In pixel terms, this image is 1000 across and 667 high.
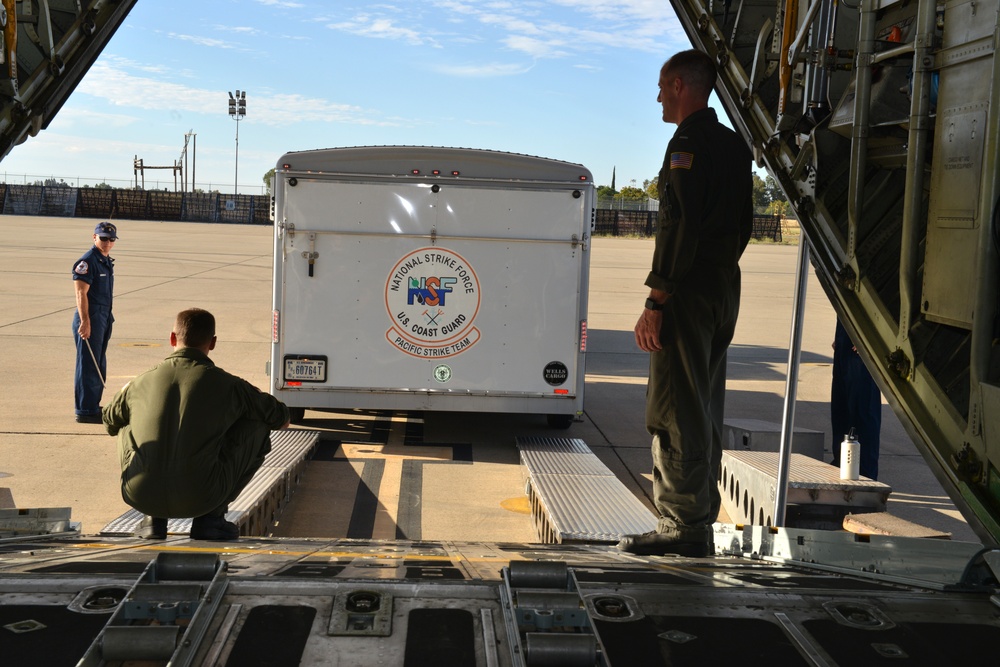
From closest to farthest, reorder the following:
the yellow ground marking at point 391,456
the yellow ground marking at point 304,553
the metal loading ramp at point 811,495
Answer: the yellow ground marking at point 304,553
the metal loading ramp at point 811,495
the yellow ground marking at point 391,456

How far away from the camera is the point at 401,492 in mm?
7211

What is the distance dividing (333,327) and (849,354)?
4204mm

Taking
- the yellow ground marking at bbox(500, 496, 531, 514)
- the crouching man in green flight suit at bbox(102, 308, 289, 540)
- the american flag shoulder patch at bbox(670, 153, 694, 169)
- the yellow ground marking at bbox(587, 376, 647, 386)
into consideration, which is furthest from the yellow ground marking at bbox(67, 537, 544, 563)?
the yellow ground marking at bbox(587, 376, 647, 386)

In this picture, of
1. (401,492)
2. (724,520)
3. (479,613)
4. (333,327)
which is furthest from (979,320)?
(333,327)

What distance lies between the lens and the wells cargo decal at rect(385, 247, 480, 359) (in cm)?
839

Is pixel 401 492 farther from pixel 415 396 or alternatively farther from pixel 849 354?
pixel 849 354

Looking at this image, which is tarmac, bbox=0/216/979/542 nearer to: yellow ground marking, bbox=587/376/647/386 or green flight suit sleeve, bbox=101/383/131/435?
yellow ground marking, bbox=587/376/647/386

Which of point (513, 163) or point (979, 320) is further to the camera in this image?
point (513, 163)

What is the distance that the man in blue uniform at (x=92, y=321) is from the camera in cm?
856

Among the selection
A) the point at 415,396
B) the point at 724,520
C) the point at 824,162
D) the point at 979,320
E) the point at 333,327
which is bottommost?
the point at 724,520

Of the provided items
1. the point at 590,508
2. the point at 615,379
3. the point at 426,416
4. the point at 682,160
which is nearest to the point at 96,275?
the point at 426,416

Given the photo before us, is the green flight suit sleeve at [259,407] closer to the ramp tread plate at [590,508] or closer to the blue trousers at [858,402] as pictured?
the ramp tread plate at [590,508]

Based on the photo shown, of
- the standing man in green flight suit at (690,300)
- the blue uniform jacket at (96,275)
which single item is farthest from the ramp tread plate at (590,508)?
the blue uniform jacket at (96,275)

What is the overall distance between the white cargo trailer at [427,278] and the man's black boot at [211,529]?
149 inches
